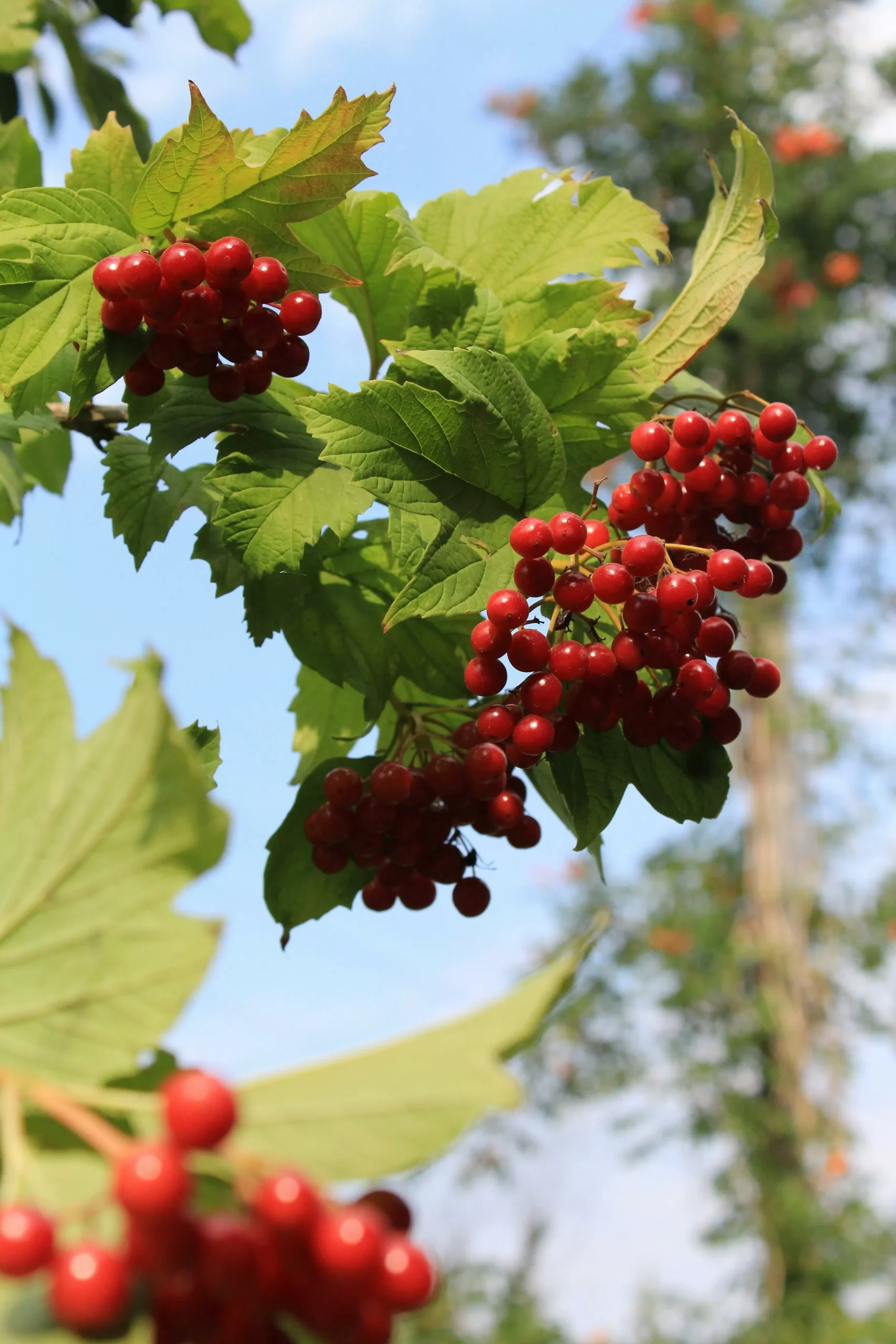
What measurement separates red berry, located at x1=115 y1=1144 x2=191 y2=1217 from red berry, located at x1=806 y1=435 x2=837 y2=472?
735mm

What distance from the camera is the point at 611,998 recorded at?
6.36 meters

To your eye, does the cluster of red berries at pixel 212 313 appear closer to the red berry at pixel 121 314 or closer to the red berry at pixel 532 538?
the red berry at pixel 121 314

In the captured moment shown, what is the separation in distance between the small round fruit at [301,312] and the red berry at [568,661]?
0.89 feet

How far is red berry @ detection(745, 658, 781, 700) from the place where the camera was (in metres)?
0.82

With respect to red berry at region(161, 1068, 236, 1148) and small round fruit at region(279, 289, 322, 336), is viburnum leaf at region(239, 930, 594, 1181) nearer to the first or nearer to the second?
red berry at region(161, 1068, 236, 1148)

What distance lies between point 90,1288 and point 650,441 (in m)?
0.62

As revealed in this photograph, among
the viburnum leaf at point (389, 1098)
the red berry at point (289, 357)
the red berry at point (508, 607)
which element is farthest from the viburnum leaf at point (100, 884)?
the red berry at point (289, 357)

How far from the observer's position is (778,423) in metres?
0.85

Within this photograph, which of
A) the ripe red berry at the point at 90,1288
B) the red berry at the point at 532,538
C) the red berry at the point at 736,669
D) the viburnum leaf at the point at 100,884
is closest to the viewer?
the ripe red berry at the point at 90,1288

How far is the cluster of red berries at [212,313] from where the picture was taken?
739mm

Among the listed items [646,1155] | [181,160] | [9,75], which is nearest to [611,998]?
[646,1155]

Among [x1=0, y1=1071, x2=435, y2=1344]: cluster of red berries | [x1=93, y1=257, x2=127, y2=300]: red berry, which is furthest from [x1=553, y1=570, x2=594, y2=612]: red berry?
[x1=0, y1=1071, x2=435, y2=1344]: cluster of red berries

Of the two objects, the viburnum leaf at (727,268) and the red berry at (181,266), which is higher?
the viburnum leaf at (727,268)

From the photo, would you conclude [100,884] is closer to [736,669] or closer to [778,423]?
[736,669]
